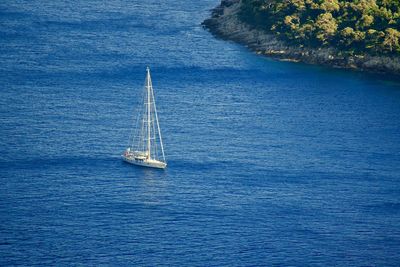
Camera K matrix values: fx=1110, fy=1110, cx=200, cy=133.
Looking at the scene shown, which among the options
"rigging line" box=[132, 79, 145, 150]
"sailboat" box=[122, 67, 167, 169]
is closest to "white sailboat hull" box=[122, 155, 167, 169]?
"sailboat" box=[122, 67, 167, 169]

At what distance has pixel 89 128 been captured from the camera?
18362cm

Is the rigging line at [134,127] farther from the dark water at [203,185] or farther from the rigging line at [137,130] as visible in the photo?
the dark water at [203,185]

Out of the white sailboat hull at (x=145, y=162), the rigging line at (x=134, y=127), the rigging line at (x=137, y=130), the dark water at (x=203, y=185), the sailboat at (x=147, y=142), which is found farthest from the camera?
the rigging line at (x=137, y=130)

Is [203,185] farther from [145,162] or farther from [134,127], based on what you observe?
[134,127]

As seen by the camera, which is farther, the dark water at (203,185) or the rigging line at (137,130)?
the rigging line at (137,130)

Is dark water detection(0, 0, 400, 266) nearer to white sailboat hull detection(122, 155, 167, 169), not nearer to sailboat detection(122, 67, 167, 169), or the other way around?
white sailboat hull detection(122, 155, 167, 169)

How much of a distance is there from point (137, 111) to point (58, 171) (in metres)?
28.7

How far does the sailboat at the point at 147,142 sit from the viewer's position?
171875mm

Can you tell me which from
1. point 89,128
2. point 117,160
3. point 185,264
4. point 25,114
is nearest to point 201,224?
point 185,264

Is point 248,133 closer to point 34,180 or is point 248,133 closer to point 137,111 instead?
point 137,111

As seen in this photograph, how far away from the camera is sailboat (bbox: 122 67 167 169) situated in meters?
172

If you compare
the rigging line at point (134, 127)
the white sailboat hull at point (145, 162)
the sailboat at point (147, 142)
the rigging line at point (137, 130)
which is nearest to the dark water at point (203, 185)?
the rigging line at point (134, 127)

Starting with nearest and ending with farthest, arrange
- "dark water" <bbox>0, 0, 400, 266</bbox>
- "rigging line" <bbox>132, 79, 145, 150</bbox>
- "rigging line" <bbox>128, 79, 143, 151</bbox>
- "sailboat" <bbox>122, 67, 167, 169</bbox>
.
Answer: "dark water" <bbox>0, 0, 400, 266</bbox> → "sailboat" <bbox>122, 67, 167, 169</bbox> → "rigging line" <bbox>128, 79, 143, 151</bbox> → "rigging line" <bbox>132, 79, 145, 150</bbox>

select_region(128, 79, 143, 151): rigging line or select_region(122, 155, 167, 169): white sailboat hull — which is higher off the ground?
select_region(128, 79, 143, 151): rigging line
